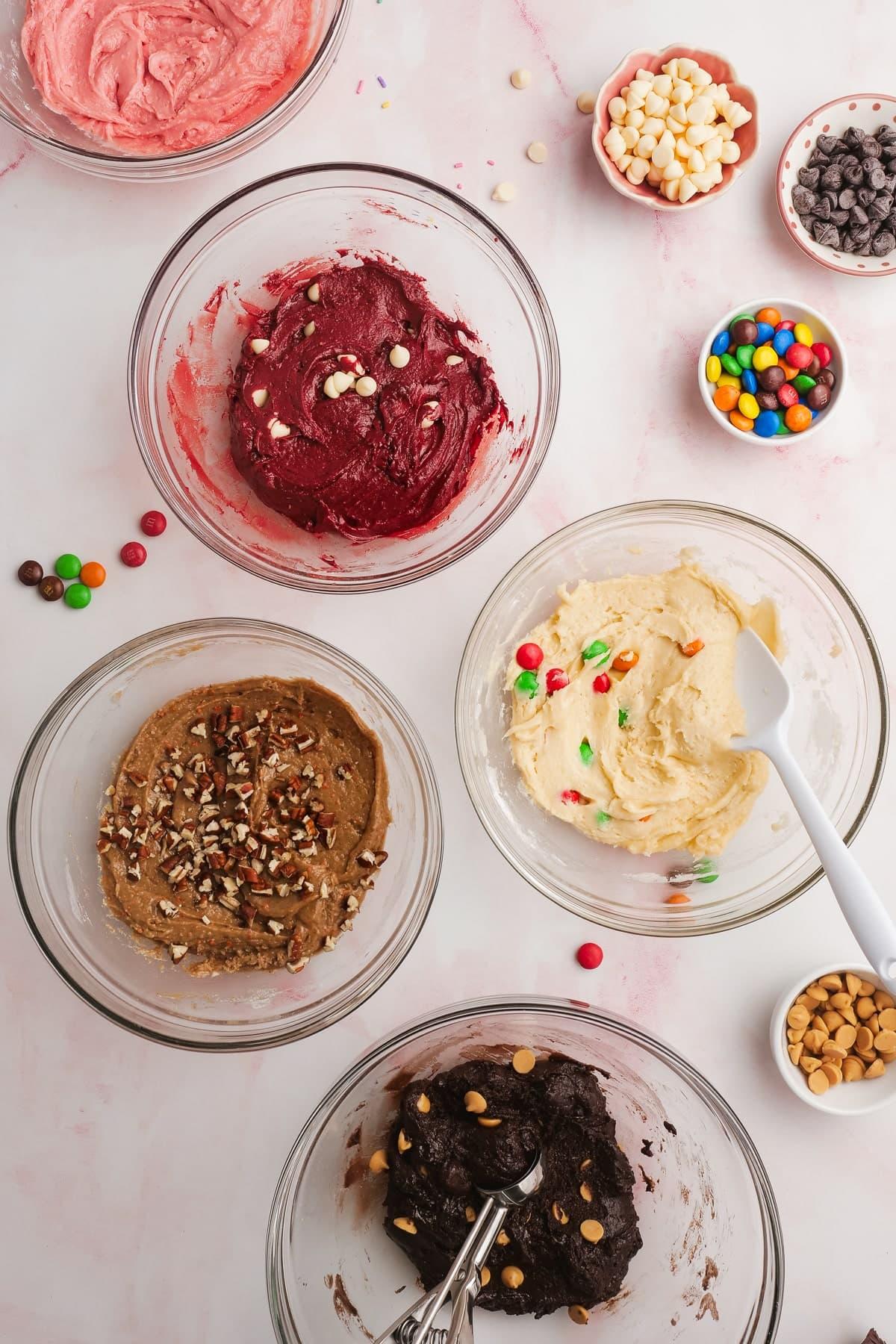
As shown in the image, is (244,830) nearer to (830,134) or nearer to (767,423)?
(767,423)

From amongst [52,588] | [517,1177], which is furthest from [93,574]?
[517,1177]

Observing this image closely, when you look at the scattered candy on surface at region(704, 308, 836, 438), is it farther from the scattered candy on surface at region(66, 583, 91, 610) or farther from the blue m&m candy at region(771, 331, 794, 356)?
the scattered candy on surface at region(66, 583, 91, 610)

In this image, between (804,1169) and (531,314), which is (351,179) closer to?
(531,314)

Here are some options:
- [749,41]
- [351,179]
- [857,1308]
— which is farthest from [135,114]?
[857,1308]

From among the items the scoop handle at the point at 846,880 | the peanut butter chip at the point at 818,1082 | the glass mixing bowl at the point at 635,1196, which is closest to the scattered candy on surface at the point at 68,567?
the glass mixing bowl at the point at 635,1196

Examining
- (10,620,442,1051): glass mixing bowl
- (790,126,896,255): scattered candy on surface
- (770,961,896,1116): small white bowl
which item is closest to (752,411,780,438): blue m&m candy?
(790,126,896,255): scattered candy on surface

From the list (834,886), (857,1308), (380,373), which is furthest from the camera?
(857,1308)
